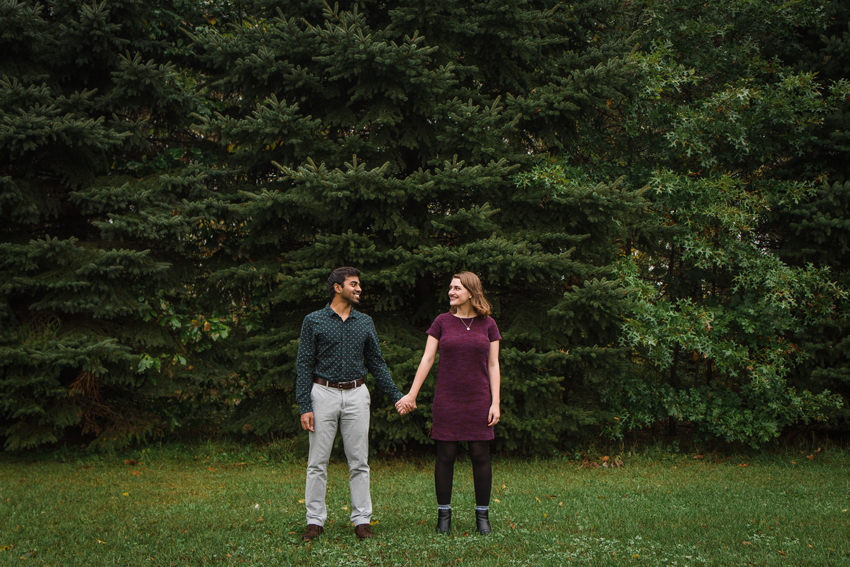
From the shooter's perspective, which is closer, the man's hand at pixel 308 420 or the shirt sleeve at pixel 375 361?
the man's hand at pixel 308 420

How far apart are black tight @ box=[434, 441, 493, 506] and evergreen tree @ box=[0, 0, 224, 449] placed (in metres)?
5.43

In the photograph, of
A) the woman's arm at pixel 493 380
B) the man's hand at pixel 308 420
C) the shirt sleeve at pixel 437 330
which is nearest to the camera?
the man's hand at pixel 308 420

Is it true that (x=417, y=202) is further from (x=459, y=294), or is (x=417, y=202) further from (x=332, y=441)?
(x=332, y=441)

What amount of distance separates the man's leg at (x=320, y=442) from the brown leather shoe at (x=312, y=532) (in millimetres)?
27

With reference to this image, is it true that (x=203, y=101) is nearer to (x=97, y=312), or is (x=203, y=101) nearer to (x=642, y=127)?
(x=97, y=312)

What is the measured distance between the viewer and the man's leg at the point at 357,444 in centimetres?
450

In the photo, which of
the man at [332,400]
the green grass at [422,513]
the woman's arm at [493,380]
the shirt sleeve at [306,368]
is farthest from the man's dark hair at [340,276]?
the green grass at [422,513]

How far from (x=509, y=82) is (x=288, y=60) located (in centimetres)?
321

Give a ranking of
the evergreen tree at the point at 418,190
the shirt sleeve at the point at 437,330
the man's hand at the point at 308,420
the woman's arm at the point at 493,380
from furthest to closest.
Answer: the evergreen tree at the point at 418,190
the shirt sleeve at the point at 437,330
the woman's arm at the point at 493,380
the man's hand at the point at 308,420

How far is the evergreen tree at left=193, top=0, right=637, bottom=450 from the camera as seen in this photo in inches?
312

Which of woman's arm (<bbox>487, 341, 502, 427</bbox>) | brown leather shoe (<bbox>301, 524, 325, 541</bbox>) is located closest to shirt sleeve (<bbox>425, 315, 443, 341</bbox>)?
woman's arm (<bbox>487, 341, 502, 427</bbox>)

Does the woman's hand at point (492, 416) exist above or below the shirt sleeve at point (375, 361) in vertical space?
below

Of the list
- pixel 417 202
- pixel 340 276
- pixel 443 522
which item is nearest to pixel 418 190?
pixel 417 202

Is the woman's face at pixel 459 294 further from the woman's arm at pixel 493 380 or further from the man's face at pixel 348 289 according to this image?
the man's face at pixel 348 289
